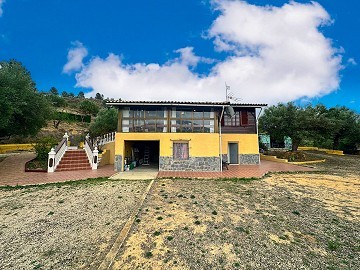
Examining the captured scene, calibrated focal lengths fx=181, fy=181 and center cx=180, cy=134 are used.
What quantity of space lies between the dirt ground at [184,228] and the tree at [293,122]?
13.0 meters

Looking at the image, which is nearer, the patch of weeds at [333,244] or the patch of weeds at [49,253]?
the patch of weeds at [49,253]

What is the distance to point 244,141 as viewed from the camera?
60.4 ft

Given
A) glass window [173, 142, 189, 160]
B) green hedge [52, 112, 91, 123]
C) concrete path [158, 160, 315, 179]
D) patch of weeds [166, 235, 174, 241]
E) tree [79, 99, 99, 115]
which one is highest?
tree [79, 99, 99, 115]

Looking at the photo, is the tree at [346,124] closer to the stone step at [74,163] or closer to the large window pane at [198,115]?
the large window pane at [198,115]

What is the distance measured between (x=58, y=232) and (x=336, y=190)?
1225 cm

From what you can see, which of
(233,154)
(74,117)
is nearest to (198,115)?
(233,154)

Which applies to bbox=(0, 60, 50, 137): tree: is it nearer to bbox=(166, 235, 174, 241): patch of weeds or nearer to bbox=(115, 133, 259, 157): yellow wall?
bbox=(115, 133, 259, 157): yellow wall

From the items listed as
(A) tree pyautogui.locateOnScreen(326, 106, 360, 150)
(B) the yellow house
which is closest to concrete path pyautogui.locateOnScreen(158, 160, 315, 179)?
(B) the yellow house

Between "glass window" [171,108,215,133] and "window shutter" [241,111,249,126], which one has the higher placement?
"window shutter" [241,111,249,126]

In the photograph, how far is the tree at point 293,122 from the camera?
68.3 ft

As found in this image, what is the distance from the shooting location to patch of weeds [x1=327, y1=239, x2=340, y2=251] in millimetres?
4401

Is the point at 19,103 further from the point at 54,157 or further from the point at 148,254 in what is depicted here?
the point at 148,254

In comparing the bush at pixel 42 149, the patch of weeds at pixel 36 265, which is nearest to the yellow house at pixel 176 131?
the bush at pixel 42 149

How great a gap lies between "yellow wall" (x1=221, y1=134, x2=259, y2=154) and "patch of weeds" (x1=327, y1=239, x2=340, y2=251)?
1358cm
